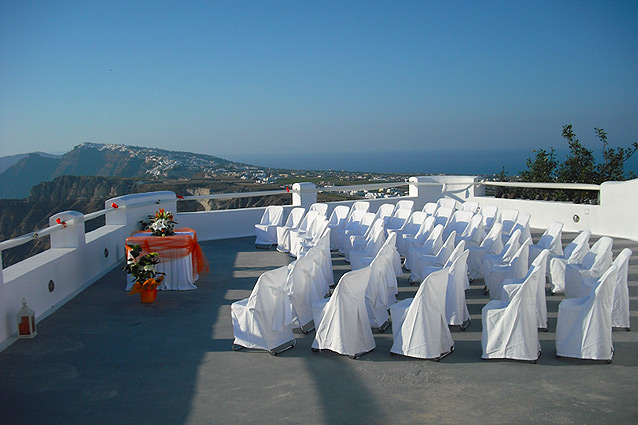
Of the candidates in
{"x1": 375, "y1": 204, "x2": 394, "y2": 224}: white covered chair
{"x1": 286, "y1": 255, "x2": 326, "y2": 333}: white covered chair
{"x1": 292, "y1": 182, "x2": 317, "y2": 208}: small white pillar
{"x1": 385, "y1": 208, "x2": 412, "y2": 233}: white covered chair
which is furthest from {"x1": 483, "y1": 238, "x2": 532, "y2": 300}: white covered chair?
{"x1": 292, "y1": 182, "x2": 317, "y2": 208}: small white pillar

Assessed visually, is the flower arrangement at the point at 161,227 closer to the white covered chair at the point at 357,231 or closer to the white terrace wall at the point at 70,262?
the white terrace wall at the point at 70,262

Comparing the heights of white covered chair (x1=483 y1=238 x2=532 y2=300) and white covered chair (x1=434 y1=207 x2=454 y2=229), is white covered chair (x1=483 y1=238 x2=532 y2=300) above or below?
below

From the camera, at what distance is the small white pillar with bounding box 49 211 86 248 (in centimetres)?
797

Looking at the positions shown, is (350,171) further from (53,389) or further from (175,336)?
(53,389)

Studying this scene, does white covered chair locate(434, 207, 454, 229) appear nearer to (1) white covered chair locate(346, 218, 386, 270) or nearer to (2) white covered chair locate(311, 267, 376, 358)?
(1) white covered chair locate(346, 218, 386, 270)

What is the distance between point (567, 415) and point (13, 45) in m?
26.5

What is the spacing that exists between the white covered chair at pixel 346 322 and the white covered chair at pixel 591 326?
1851mm

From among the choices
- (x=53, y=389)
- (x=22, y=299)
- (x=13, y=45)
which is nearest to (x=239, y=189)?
(x=22, y=299)

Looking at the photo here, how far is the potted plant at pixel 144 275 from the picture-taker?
740cm

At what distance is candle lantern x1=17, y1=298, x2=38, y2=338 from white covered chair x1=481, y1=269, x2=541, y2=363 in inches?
191

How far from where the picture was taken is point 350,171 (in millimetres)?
17891

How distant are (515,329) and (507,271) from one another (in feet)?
7.20

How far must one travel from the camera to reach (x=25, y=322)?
19.8ft

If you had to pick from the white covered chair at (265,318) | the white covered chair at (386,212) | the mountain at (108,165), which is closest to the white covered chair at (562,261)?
the white covered chair at (386,212)
